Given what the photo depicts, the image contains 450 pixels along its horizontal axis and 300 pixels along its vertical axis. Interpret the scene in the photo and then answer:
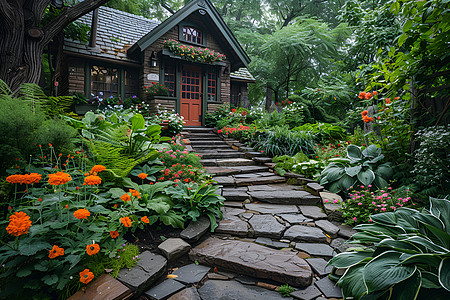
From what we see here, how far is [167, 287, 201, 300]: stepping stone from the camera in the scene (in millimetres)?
1650

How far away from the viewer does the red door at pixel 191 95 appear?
888 centimetres

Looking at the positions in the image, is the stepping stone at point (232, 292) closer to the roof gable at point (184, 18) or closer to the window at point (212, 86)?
the roof gable at point (184, 18)

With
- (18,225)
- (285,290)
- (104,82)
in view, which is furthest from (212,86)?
(18,225)

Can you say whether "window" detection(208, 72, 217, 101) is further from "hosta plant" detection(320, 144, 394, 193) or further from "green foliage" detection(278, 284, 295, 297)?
"green foliage" detection(278, 284, 295, 297)

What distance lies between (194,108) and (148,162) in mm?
5970

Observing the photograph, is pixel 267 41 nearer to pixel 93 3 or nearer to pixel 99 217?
pixel 93 3

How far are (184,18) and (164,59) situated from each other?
157cm

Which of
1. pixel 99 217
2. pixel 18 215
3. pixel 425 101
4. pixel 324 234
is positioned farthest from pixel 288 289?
pixel 425 101

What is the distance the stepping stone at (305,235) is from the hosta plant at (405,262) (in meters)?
0.62

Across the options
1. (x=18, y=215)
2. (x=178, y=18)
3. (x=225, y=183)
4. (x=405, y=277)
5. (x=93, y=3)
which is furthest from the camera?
(x=178, y=18)

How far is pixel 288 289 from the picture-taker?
5.77ft

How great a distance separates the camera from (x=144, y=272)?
1773 millimetres

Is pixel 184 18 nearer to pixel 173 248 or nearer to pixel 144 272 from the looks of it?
pixel 173 248

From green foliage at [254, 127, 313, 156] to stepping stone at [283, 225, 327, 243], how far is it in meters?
2.96
